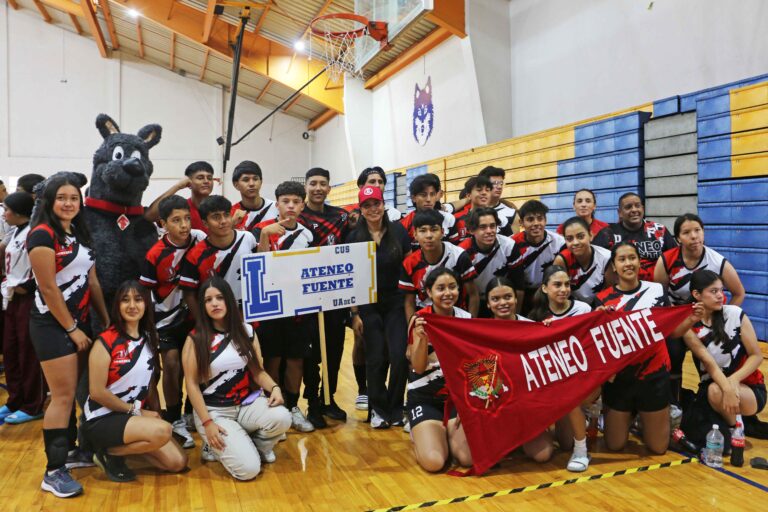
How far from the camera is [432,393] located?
10.2 ft

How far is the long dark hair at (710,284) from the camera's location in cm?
305

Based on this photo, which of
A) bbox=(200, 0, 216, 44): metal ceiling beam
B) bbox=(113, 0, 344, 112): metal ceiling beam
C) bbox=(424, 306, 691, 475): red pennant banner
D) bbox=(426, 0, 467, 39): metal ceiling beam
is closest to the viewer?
bbox=(424, 306, 691, 475): red pennant banner

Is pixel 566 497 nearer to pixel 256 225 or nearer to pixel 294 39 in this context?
pixel 256 225

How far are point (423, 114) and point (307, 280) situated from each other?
858 cm

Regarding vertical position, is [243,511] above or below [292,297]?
below

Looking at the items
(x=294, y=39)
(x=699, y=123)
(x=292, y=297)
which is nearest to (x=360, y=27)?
(x=294, y=39)

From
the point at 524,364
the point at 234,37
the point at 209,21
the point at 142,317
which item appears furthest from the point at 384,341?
the point at 234,37

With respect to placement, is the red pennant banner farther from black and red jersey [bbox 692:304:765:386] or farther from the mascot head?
the mascot head

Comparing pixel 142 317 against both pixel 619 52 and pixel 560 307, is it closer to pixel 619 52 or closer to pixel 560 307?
pixel 560 307

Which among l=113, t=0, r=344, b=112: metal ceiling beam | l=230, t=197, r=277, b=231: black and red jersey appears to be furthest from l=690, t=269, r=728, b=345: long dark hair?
l=113, t=0, r=344, b=112: metal ceiling beam

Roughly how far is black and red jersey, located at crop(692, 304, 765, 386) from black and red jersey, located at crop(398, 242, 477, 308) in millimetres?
1368

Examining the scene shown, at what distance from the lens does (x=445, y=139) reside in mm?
10484

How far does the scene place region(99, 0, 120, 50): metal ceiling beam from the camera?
13.6 m

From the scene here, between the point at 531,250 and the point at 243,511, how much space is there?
92.3 inches
